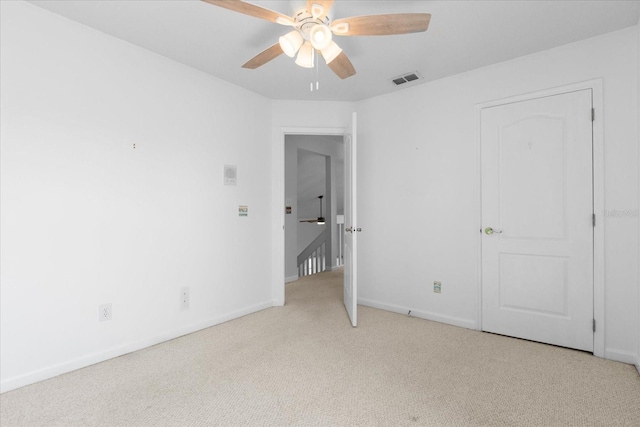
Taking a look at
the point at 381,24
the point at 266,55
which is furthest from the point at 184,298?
the point at 381,24

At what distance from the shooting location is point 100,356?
2.40 m

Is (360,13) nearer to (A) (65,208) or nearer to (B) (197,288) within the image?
(A) (65,208)

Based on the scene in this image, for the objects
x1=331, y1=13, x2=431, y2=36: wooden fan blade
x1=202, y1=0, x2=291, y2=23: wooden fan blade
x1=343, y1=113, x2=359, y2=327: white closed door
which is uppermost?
x1=202, y1=0, x2=291, y2=23: wooden fan blade

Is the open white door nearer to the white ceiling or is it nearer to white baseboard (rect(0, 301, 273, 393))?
the white ceiling

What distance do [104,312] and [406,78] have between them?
10.8ft

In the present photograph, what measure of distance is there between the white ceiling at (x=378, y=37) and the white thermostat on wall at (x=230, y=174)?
2.92ft

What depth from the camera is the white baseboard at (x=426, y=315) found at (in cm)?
314

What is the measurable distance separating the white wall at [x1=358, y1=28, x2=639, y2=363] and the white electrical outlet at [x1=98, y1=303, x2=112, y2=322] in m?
2.54

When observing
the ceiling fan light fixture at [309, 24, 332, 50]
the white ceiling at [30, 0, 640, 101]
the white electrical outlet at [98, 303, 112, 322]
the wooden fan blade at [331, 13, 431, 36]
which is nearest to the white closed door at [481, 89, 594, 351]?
the white ceiling at [30, 0, 640, 101]

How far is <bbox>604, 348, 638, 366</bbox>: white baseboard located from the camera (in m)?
2.36

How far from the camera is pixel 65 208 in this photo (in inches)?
88.9

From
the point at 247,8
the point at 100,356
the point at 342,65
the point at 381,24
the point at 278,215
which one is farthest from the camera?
the point at 278,215

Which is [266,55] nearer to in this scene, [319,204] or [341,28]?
[341,28]

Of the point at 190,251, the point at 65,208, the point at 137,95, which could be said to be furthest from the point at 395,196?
the point at 65,208
